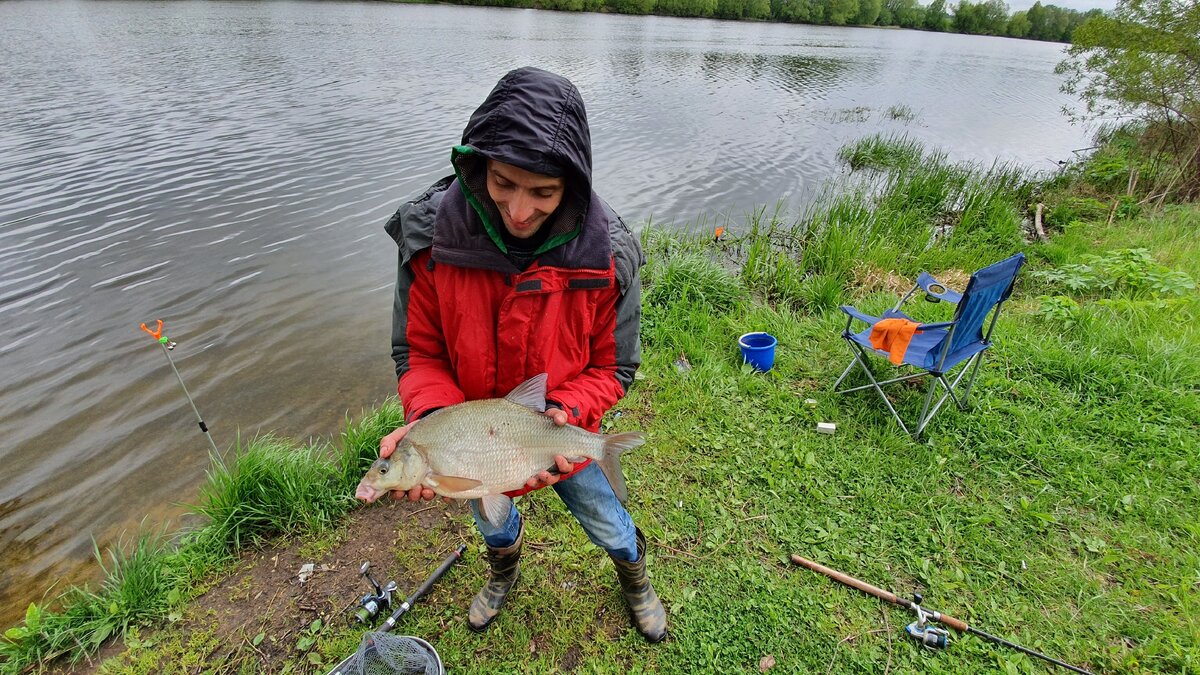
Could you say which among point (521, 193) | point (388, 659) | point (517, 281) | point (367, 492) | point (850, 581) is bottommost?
point (850, 581)

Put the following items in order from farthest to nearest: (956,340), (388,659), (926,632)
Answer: (956,340) → (926,632) → (388,659)

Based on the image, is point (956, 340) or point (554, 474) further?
point (956, 340)

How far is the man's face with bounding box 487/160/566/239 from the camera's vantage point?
1.82 metres

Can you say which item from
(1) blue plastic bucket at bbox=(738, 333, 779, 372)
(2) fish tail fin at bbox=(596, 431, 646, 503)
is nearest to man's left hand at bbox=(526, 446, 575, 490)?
(2) fish tail fin at bbox=(596, 431, 646, 503)

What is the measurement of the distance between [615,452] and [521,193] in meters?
1.01

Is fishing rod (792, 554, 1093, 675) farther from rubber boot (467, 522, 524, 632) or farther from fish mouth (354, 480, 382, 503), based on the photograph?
fish mouth (354, 480, 382, 503)

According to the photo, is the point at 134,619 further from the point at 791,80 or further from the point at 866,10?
the point at 866,10

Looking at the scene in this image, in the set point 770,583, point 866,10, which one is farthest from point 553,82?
point 866,10

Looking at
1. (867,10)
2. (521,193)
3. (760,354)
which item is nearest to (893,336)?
(760,354)

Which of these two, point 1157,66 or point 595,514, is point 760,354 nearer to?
point 595,514

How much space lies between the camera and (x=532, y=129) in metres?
1.74

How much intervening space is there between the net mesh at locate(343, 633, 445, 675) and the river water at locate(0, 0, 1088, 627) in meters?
2.76

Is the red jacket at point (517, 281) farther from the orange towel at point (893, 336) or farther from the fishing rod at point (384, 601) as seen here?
the orange towel at point (893, 336)

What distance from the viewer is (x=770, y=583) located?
3.07m
